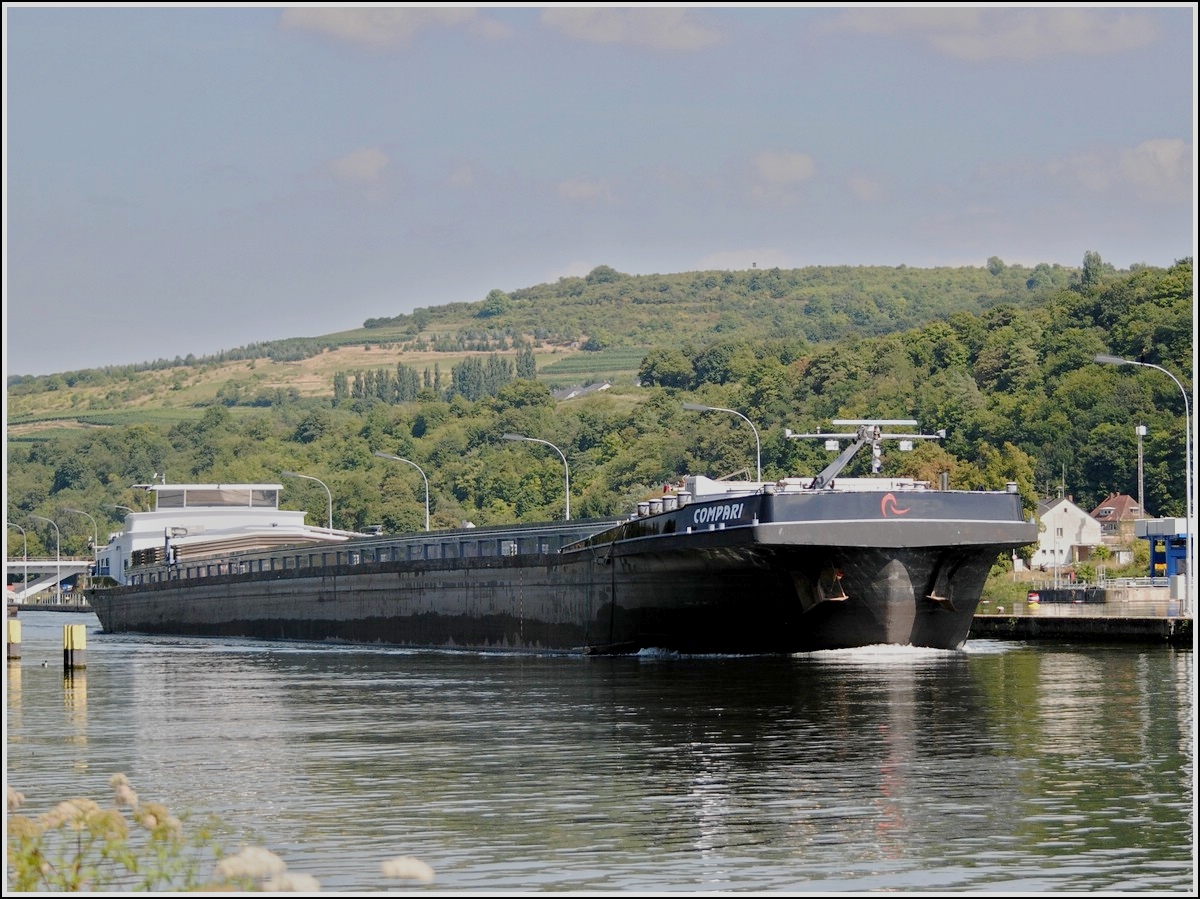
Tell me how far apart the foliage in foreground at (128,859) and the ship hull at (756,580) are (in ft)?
71.7

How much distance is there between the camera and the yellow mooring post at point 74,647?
145 ft

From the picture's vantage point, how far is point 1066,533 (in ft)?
405

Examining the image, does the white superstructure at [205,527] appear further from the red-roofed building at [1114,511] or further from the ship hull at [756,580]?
the red-roofed building at [1114,511]

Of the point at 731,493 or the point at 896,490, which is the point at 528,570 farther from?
the point at 896,490

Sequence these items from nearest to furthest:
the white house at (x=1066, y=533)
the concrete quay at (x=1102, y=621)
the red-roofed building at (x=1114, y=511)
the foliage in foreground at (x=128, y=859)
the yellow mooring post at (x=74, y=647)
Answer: the foliage in foreground at (x=128, y=859) < the yellow mooring post at (x=74, y=647) < the concrete quay at (x=1102, y=621) < the white house at (x=1066, y=533) < the red-roofed building at (x=1114, y=511)

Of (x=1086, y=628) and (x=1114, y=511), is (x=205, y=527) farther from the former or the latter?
(x=1114, y=511)

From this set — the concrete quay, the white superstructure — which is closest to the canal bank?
the concrete quay

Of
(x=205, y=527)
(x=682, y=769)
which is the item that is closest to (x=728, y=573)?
(x=682, y=769)

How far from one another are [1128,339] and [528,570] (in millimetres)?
Answer: 98076

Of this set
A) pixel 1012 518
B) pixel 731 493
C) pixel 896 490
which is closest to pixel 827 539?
pixel 896 490

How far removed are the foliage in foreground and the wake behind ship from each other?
72.0 feet

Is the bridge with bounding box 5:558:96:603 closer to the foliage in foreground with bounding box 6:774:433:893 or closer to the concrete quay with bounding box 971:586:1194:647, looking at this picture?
the concrete quay with bounding box 971:586:1194:647

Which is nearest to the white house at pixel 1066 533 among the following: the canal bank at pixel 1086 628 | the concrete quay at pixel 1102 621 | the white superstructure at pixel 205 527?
the concrete quay at pixel 1102 621

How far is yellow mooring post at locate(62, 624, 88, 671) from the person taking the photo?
44.3 metres
